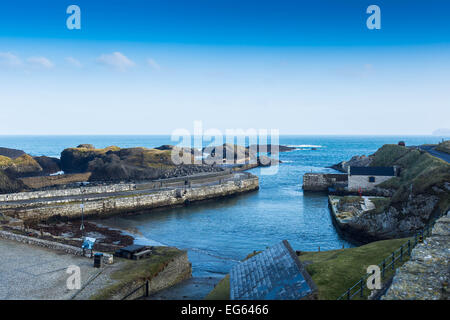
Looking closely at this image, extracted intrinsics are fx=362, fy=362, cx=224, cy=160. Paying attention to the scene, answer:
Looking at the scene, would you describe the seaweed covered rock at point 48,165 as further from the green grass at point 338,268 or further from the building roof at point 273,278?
the building roof at point 273,278

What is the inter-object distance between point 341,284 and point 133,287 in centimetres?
1092

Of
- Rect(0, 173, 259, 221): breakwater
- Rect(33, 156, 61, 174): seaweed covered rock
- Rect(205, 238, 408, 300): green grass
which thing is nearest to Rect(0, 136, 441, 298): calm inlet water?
Rect(0, 173, 259, 221): breakwater

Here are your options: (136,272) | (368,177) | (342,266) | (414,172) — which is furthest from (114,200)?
(414,172)

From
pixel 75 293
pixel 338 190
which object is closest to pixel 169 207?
pixel 338 190

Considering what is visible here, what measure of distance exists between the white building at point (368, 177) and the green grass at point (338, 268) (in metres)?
41.4

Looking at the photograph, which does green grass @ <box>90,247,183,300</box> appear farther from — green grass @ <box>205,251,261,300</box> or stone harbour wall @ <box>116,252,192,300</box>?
green grass @ <box>205,251,261,300</box>

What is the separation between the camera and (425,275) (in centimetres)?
1420

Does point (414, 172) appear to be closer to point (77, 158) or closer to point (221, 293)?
point (221, 293)

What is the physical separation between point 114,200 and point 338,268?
38.6m

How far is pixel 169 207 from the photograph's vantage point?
5731 cm

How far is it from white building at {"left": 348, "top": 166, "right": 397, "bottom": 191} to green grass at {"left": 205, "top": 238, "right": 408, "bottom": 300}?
1630 inches

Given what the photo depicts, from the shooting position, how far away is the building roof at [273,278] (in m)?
12.6

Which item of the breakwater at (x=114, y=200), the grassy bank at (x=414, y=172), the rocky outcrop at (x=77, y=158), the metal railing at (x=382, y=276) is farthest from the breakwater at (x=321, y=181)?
the rocky outcrop at (x=77, y=158)
